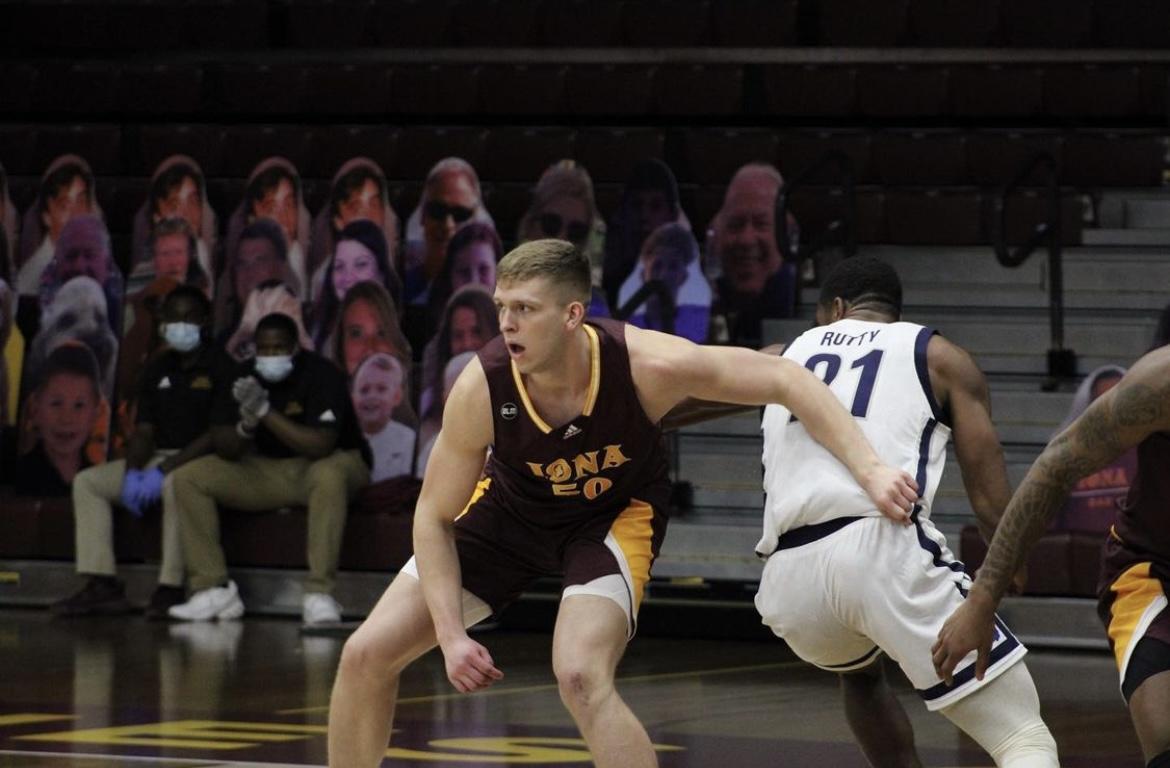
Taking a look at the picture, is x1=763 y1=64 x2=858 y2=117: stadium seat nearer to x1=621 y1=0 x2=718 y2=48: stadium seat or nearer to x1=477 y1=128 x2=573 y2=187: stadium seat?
x1=621 y1=0 x2=718 y2=48: stadium seat

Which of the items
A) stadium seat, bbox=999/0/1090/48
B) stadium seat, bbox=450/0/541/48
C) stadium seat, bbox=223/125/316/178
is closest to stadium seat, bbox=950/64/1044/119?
stadium seat, bbox=999/0/1090/48

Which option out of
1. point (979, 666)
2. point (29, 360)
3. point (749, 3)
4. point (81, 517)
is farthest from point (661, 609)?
point (979, 666)

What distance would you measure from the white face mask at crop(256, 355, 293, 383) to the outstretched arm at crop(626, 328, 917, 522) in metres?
6.21

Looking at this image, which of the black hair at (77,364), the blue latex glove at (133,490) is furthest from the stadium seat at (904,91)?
the blue latex glove at (133,490)

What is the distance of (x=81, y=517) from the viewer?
11.2 meters

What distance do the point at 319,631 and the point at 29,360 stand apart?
2.83 metres

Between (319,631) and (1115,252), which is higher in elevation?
(1115,252)

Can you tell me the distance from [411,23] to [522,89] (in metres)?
1.36

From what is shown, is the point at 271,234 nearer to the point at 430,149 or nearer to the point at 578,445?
the point at 430,149

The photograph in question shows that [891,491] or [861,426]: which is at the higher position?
[861,426]

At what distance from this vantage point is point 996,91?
1338 cm

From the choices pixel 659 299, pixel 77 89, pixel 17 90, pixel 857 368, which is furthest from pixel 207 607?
pixel 857 368

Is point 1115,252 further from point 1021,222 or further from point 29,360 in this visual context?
point 29,360

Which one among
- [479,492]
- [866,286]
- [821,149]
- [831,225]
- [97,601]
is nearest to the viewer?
[479,492]
